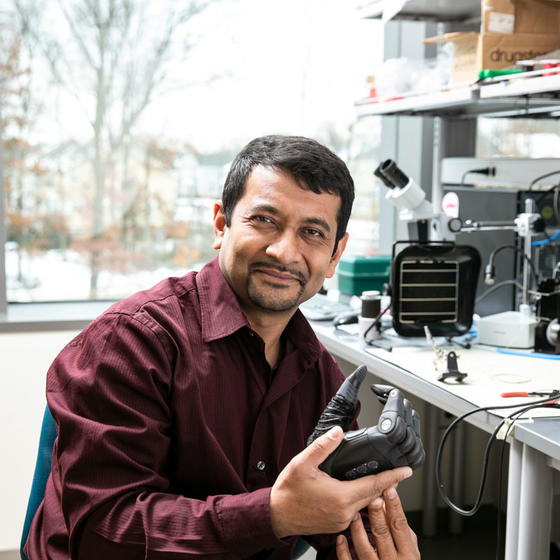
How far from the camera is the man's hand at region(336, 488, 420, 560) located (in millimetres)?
1173

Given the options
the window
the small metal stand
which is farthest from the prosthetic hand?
the window

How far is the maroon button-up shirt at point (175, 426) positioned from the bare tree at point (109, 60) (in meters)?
1.71

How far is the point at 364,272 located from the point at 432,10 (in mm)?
979

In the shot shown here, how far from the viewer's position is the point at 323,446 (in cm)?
103

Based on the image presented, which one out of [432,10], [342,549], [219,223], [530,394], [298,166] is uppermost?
[432,10]

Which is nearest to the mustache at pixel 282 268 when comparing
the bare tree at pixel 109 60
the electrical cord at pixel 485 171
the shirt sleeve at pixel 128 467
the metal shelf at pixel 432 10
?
the shirt sleeve at pixel 128 467

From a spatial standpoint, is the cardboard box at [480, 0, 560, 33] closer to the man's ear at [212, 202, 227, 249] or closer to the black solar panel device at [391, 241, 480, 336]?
the black solar panel device at [391, 241, 480, 336]

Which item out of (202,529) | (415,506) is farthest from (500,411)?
(415,506)

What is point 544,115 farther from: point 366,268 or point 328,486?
point 328,486

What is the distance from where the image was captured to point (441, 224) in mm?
2291

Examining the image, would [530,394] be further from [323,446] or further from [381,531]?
[323,446]

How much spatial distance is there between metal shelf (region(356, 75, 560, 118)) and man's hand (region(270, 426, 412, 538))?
4.15ft

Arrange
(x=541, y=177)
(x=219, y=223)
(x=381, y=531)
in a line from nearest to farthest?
(x=381, y=531) < (x=219, y=223) < (x=541, y=177)

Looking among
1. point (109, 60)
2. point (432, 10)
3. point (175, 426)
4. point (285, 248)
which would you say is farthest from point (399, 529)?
point (109, 60)
